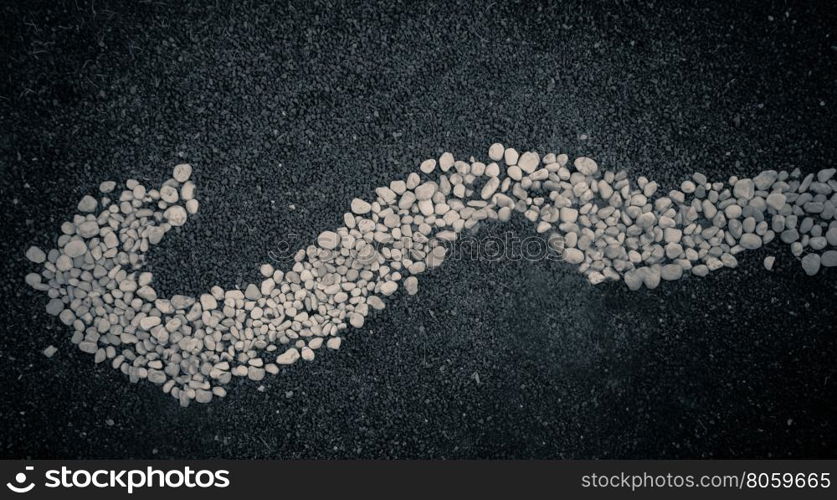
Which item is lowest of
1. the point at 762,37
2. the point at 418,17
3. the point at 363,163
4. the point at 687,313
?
the point at 687,313

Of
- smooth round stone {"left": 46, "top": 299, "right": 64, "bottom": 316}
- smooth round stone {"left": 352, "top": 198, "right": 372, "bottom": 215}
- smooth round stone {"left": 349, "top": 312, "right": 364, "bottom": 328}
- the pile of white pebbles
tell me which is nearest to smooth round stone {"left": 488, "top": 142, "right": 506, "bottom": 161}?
the pile of white pebbles

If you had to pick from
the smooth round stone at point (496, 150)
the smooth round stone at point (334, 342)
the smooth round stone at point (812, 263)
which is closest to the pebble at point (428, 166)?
the smooth round stone at point (496, 150)

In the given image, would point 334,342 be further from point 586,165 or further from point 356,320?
point 586,165

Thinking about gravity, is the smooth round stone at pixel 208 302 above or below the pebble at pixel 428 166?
below

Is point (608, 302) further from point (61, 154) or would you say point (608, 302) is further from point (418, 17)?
point (61, 154)

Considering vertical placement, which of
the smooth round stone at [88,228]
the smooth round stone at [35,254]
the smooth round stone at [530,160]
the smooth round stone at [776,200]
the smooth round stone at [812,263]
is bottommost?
the smooth round stone at [812,263]

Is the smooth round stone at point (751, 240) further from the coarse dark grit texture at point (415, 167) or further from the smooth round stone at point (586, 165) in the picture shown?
the smooth round stone at point (586, 165)

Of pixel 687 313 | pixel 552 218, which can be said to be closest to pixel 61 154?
pixel 552 218
